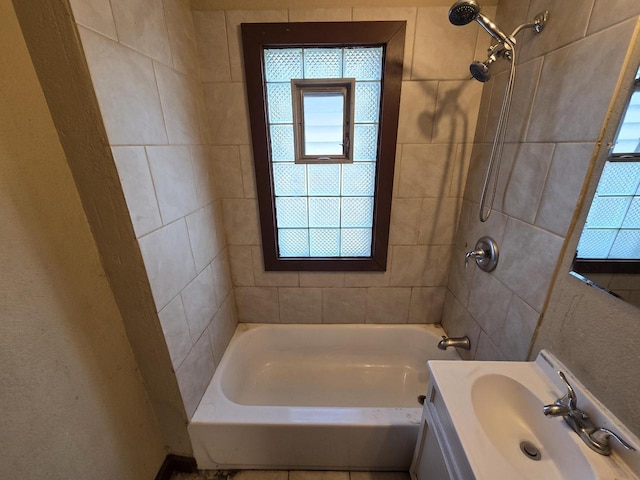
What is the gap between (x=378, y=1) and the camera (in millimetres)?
1169

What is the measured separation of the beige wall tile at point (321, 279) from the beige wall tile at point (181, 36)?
117 centimetres

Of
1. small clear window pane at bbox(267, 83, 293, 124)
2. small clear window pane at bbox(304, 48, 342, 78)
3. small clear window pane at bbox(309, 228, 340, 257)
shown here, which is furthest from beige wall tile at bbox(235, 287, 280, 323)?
small clear window pane at bbox(304, 48, 342, 78)

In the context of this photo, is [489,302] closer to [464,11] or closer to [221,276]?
[464,11]

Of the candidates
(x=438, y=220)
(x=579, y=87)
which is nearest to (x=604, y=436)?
(x=579, y=87)

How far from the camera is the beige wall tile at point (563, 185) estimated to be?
78 centimetres

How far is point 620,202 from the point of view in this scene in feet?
2.27

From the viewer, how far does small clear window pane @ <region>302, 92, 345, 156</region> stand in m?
1.34

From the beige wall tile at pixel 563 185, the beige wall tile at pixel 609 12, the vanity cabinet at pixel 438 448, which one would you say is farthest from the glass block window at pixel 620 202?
the vanity cabinet at pixel 438 448

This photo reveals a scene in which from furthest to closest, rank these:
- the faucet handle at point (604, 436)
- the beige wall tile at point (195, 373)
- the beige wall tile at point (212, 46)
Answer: the beige wall tile at point (212, 46) → the beige wall tile at point (195, 373) → the faucet handle at point (604, 436)

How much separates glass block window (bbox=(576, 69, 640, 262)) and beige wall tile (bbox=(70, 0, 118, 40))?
1345 mm

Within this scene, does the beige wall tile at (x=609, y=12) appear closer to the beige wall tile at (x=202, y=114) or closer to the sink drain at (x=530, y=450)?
the sink drain at (x=530, y=450)

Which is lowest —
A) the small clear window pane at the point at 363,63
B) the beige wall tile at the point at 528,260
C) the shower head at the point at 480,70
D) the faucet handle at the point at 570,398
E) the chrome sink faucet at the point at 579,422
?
the chrome sink faucet at the point at 579,422

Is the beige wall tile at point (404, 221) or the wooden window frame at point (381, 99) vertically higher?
the wooden window frame at point (381, 99)

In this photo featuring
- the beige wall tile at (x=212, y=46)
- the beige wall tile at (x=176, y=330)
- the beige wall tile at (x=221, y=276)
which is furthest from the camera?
the beige wall tile at (x=221, y=276)
